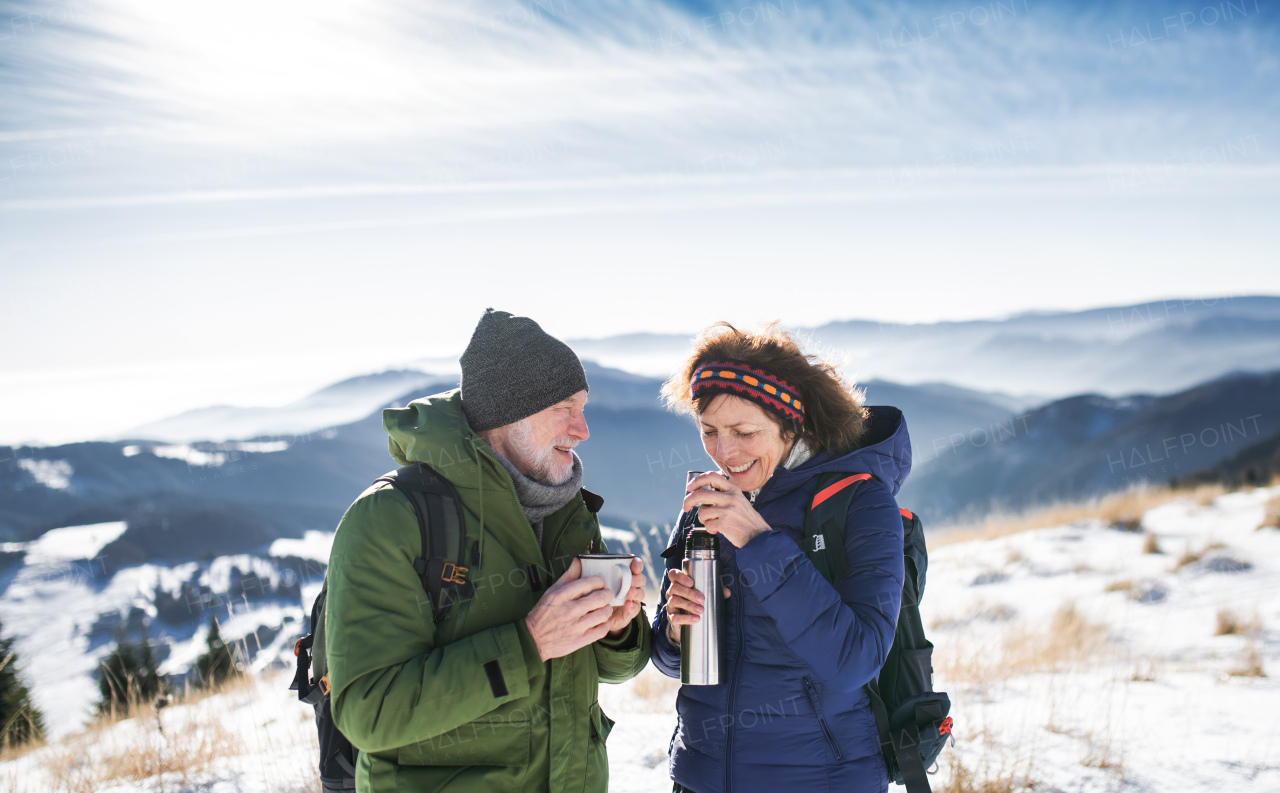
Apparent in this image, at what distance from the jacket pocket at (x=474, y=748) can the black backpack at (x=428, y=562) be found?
34 cm

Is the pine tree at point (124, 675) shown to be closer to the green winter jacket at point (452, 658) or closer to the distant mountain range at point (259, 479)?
the green winter jacket at point (452, 658)

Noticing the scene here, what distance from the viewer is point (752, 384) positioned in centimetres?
270

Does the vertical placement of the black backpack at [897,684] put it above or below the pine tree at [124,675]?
above

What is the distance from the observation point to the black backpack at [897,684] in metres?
2.47

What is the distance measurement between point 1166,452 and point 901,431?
73932 mm

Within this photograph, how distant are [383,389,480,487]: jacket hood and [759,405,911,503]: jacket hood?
3.71 feet

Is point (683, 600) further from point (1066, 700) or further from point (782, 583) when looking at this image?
point (1066, 700)

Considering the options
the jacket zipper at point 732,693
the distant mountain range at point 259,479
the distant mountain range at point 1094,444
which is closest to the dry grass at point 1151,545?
the jacket zipper at point 732,693

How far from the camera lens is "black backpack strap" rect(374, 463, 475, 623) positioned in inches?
88.0

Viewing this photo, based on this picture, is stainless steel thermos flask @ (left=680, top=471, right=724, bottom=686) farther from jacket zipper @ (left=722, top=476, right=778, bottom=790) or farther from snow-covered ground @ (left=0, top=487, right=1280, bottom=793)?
snow-covered ground @ (left=0, top=487, right=1280, bottom=793)

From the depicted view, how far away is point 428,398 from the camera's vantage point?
258 centimetres

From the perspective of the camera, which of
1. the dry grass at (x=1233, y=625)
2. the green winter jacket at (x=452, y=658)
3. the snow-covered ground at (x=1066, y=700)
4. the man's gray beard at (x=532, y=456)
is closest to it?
the green winter jacket at (x=452, y=658)

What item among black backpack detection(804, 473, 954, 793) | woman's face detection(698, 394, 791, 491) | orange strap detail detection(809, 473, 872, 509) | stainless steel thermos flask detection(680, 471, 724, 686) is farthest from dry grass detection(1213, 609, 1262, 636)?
stainless steel thermos flask detection(680, 471, 724, 686)

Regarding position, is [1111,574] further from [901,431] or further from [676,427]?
→ [676,427]
